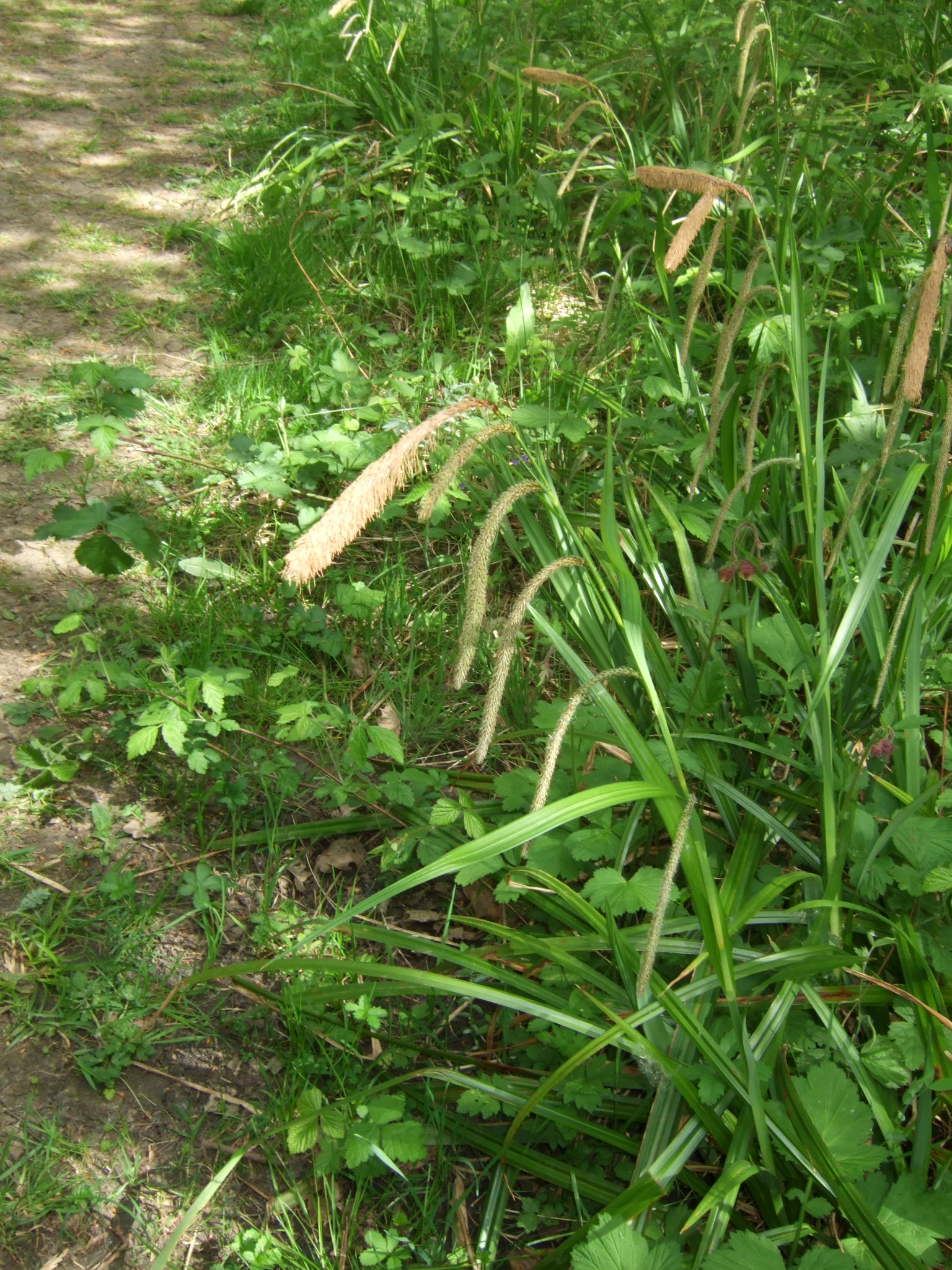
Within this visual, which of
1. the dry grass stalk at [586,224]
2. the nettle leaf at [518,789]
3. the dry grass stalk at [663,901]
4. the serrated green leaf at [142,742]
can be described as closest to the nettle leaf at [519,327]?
the dry grass stalk at [586,224]

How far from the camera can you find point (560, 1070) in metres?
1.51

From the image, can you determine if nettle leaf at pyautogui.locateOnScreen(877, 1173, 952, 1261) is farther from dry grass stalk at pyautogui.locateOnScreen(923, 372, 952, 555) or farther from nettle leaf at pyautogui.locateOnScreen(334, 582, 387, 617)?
nettle leaf at pyautogui.locateOnScreen(334, 582, 387, 617)

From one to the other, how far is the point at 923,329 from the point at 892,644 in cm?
55

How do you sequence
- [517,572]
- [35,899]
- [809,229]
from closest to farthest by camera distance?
[35,899] < [517,572] < [809,229]

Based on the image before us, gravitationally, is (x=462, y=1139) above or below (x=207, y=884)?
below

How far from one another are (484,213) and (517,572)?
1681 mm

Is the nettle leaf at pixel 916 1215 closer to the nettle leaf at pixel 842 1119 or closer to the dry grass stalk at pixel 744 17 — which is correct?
the nettle leaf at pixel 842 1119

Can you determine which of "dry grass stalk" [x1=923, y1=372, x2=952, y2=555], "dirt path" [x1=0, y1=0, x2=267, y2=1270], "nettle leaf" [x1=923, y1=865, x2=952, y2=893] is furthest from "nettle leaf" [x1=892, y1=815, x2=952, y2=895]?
"dirt path" [x1=0, y1=0, x2=267, y2=1270]

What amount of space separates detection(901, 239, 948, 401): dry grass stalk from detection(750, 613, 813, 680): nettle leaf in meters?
0.53

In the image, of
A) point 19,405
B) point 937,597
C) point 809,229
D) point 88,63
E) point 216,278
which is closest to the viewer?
point 937,597

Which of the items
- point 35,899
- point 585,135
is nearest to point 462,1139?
point 35,899

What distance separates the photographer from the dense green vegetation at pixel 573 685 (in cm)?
158

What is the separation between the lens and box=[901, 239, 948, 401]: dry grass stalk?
1.62 meters

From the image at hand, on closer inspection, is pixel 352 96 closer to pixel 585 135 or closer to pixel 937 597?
pixel 585 135
